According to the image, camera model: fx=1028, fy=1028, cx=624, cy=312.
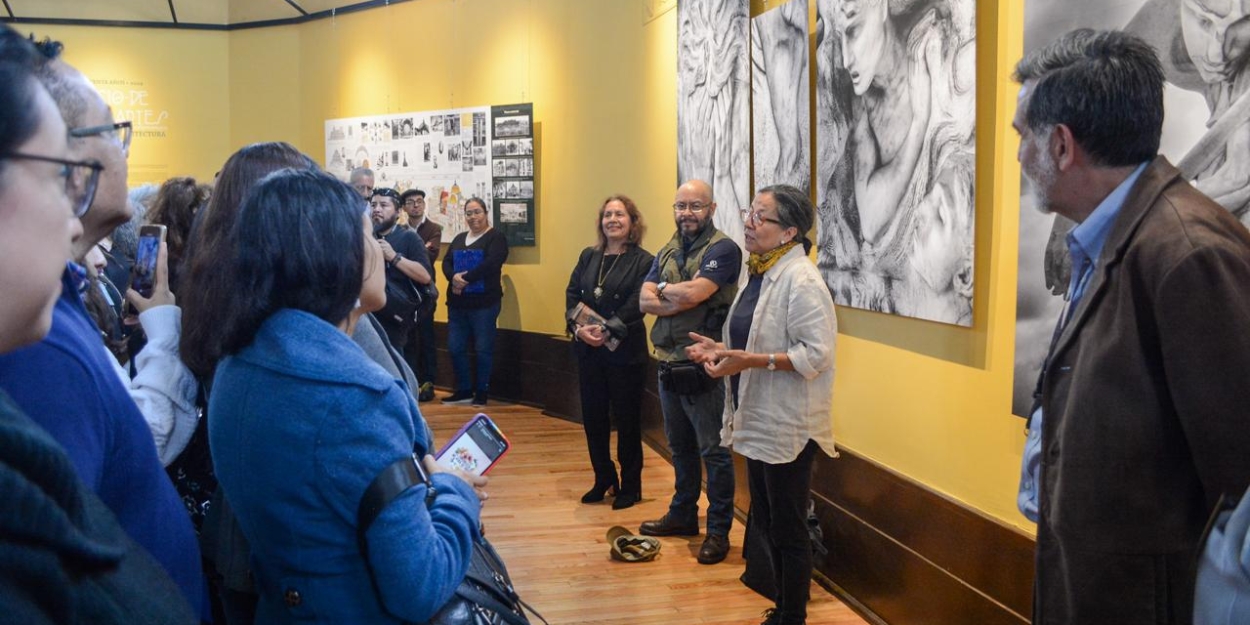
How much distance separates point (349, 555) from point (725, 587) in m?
3.30

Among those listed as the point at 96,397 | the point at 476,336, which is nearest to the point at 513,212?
the point at 476,336

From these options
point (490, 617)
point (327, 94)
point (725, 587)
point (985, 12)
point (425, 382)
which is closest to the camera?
point (490, 617)

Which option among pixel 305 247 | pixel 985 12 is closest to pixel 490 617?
pixel 305 247

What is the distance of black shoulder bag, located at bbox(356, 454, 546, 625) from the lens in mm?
1645

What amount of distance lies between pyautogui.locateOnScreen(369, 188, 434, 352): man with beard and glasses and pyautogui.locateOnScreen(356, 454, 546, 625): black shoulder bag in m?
4.36

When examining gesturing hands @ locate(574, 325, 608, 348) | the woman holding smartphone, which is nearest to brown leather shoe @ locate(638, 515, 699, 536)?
gesturing hands @ locate(574, 325, 608, 348)

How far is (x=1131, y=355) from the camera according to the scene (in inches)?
70.6

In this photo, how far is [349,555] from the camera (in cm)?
171

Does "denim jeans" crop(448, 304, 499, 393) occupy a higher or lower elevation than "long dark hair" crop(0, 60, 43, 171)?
lower

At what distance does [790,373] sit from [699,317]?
126cm

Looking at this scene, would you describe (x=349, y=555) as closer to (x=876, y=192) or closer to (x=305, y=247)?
(x=305, y=247)

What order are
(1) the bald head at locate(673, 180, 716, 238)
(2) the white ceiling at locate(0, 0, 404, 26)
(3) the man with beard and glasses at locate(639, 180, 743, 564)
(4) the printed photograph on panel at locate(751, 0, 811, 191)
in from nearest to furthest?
(4) the printed photograph on panel at locate(751, 0, 811, 191) < (3) the man with beard and glasses at locate(639, 180, 743, 564) < (1) the bald head at locate(673, 180, 716, 238) < (2) the white ceiling at locate(0, 0, 404, 26)

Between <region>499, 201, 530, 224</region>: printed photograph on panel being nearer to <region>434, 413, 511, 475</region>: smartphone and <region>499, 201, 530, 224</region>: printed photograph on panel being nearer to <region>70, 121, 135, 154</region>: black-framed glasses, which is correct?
<region>434, 413, 511, 475</region>: smartphone

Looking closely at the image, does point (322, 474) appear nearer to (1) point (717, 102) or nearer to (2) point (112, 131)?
(2) point (112, 131)
